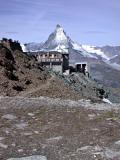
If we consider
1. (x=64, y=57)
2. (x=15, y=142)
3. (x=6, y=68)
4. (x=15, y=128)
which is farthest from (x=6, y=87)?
(x=64, y=57)

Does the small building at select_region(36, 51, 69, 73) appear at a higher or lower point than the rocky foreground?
lower

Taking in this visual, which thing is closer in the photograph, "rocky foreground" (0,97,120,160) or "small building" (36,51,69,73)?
"rocky foreground" (0,97,120,160)

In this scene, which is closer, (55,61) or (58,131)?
(58,131)

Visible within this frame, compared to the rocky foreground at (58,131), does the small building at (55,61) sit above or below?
below

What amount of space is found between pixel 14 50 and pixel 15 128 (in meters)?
34.4

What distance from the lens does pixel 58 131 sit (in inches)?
571

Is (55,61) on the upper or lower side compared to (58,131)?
lower

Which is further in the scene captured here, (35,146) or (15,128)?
(15,128)

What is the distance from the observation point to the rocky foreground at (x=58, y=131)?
39.1 feet

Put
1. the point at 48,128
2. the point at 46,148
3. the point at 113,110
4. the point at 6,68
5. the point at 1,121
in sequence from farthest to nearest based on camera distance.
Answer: the point at 6,68
the point at 113,110
the point at 1,121
the point at 48,128
the point at 46,148

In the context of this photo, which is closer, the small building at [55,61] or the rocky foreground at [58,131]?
the rocky foreground at [58,131]

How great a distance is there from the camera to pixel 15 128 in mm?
15078

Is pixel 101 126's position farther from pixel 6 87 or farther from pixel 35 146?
pixel 6 87

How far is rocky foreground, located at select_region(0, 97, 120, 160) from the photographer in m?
11.9
